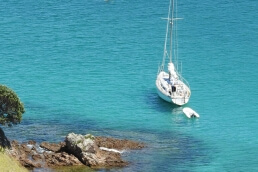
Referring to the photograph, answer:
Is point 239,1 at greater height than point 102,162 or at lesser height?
greater

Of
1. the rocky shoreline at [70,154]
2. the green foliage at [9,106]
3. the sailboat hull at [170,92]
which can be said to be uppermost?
the green foliage at [9,106]

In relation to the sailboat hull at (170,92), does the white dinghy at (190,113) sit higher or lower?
lower

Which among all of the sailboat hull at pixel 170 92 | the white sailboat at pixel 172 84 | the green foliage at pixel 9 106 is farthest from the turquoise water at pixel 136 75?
the green foliage at pixel 9 106

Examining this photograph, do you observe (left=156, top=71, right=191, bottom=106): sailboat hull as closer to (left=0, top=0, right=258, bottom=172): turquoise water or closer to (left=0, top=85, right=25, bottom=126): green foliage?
(left=0, top=0, right=258, bottom=172): turquoise water

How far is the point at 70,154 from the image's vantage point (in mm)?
97250

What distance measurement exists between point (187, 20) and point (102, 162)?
6376cm

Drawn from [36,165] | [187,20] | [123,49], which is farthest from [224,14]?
[36,165]

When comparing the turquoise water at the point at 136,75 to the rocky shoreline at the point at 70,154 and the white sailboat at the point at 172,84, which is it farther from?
the rocky shoreline at the point at 70,154

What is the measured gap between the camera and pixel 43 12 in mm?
158625

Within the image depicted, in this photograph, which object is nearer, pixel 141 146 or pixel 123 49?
pixel 141 146

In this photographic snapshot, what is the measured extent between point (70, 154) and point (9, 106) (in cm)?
926

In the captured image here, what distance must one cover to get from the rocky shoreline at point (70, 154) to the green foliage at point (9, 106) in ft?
11.7

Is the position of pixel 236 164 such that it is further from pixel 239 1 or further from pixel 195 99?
pixel 239 1

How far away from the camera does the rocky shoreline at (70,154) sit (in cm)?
9575
